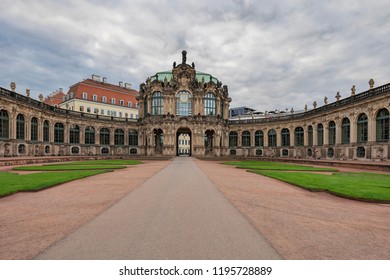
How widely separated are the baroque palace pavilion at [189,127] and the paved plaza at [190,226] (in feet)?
119

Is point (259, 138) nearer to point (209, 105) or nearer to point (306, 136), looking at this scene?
point (306, 136)

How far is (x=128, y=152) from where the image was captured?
66.9 metres

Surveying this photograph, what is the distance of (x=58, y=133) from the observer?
53.9 metres

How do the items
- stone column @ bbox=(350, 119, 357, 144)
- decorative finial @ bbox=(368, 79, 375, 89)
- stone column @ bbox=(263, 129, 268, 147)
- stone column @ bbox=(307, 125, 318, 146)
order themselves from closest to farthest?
decorative finial @ bbox=(368, 79, 375, 89)
stone column @ bbox=(350, 119, 357, 144)
stone column @ bbox=(307, 125, 318, 146)
stone column @ bbox=(263, 129, 268, 147)

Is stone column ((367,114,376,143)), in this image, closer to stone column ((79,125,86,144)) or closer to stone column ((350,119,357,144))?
stone column ((350,119,357,144))

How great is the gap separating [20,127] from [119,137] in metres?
27.5

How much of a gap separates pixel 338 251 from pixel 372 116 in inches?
1623

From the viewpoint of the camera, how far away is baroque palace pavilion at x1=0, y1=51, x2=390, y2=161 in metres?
38.6

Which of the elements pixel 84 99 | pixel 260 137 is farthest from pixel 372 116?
pixel 84 99

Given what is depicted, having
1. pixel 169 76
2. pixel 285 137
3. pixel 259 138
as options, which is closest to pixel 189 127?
pixel 169 76

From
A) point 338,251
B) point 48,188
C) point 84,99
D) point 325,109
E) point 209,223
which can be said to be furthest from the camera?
point 84,99

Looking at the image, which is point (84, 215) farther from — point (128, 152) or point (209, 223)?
point (128, 152)

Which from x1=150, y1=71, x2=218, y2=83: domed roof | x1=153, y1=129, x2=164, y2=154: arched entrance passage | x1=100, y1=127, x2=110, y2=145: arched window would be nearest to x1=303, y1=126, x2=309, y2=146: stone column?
x1=150, y1=71, x2=218, y2=83: domed roof

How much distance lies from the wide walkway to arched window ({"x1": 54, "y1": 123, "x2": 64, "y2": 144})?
178 ft
